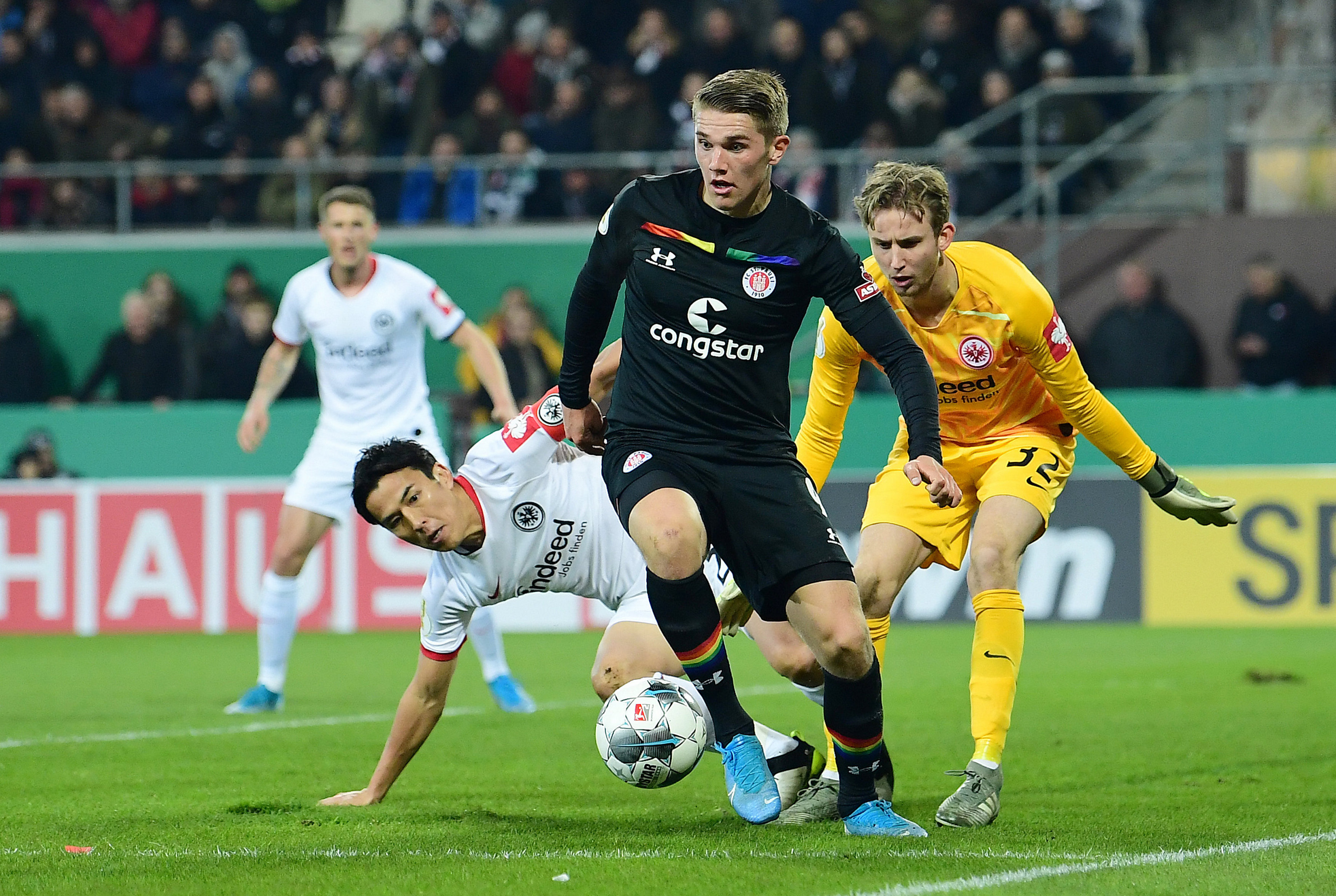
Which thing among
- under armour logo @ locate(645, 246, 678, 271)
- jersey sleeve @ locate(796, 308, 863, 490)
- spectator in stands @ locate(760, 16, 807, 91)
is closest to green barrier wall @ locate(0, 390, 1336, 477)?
spectator in stands @ locate(760, 16, 807, 91)

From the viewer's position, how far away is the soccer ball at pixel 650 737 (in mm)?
5281

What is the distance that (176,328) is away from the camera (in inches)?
634

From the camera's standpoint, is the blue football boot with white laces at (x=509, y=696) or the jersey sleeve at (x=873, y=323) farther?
the blue football boot with white laces at (x=509, y=696)

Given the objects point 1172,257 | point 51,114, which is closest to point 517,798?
point 1172,257

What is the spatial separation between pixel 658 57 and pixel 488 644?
964cm

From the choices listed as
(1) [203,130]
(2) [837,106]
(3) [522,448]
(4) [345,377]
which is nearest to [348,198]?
(4) [345,377]

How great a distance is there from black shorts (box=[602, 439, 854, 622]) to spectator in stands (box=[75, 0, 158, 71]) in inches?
600

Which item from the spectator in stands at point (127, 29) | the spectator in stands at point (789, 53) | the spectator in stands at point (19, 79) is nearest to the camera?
the spectator in stands at point (789, 53)

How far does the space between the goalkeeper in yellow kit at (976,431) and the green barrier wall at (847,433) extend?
25.1 ft

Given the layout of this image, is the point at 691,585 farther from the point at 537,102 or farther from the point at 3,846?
the point at 537,102

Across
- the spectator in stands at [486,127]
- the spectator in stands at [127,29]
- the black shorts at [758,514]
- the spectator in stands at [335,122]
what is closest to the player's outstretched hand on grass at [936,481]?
the black shorts at [758,514]

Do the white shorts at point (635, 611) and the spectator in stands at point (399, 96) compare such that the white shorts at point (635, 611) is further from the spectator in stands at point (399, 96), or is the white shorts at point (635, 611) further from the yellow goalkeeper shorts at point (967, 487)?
the spectator in stands at point (399, 96)

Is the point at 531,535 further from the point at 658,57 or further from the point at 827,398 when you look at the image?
the point at 658,57

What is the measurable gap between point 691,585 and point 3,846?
6.96 feet
